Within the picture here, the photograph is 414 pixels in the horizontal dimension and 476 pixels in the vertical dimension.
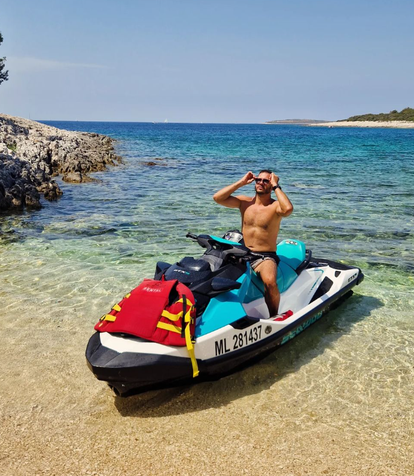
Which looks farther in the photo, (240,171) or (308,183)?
(240,171)

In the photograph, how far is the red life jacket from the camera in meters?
3.96

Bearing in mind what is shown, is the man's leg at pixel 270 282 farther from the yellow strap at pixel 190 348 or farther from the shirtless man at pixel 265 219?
the yellow strap at pixel 190 348

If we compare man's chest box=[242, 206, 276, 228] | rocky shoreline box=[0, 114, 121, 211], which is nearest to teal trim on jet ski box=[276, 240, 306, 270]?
man's chest box=[242, 206, 276, 228]

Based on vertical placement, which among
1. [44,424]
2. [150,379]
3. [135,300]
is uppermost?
[135,300]

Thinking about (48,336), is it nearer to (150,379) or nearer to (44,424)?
(44,424)

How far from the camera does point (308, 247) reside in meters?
10.2

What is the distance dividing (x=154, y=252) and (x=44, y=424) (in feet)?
18.8

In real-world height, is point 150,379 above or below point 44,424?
above

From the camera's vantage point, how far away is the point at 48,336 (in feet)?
18.8

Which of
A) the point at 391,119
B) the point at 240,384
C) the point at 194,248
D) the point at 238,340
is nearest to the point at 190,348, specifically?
the point at 238,340

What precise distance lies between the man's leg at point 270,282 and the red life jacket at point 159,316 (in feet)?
4.20

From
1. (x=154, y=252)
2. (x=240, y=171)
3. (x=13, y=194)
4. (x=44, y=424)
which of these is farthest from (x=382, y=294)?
(x=240, y=171)

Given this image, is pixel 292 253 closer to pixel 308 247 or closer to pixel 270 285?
pixel 270 285

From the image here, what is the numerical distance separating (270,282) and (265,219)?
0.85m
